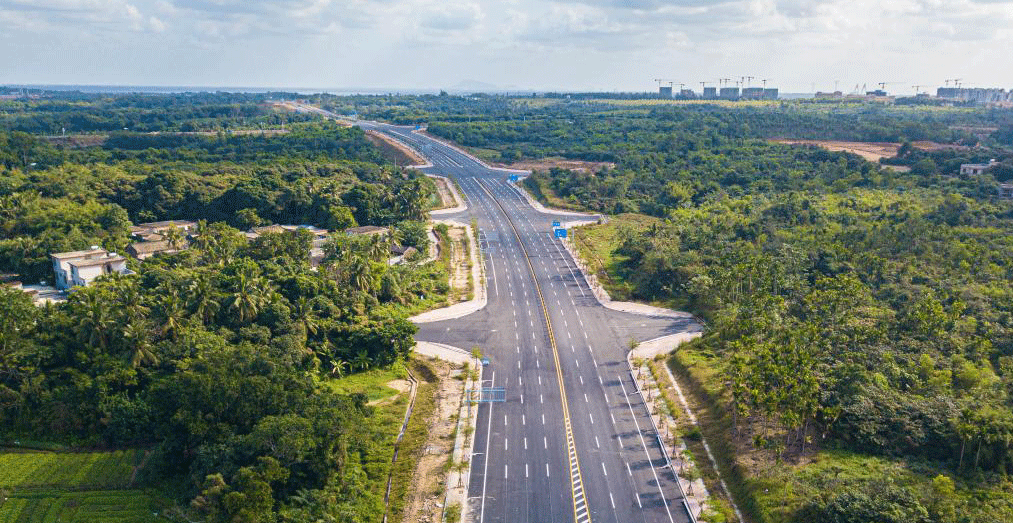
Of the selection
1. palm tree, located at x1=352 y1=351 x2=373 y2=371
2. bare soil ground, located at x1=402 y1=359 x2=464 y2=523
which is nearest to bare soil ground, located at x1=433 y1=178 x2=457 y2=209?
palm tree, located at x1=352 y1=351 x2=373 y2=371

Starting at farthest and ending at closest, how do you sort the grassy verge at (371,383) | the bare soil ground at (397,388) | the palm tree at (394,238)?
the palm tree at (394,238), the grassy verge at (371,383), the bare soil ground at (397,388)

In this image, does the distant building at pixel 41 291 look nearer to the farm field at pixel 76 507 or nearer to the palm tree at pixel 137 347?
the palm tree at pixel 137 347

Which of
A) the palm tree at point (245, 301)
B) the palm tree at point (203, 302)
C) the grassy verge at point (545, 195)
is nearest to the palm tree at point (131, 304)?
the palm tree at point (203, 302)

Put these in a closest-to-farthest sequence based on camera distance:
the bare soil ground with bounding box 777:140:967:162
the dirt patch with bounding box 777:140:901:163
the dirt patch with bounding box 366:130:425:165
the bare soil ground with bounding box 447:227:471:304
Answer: the bare soil ground with bounding box 447:227:471:304 < the dirt patch with bounding box 777:140:901:163 < the bare soil ground with bounding box 777:140:967:162 < the dirt patch with bounding box 366:130:425:165

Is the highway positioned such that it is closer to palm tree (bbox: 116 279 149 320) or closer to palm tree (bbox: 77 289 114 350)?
palm tree (bbox: 116 279 149 320)

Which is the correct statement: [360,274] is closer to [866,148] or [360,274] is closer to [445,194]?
[445,194]

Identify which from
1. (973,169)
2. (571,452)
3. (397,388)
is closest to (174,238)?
(397,388)

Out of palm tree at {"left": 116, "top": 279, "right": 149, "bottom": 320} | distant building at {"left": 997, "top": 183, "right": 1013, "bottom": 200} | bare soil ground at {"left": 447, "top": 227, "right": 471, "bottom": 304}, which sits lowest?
bare soil ground at {"left": 447, "top": 227, "right": 471, "bottom": 304}
